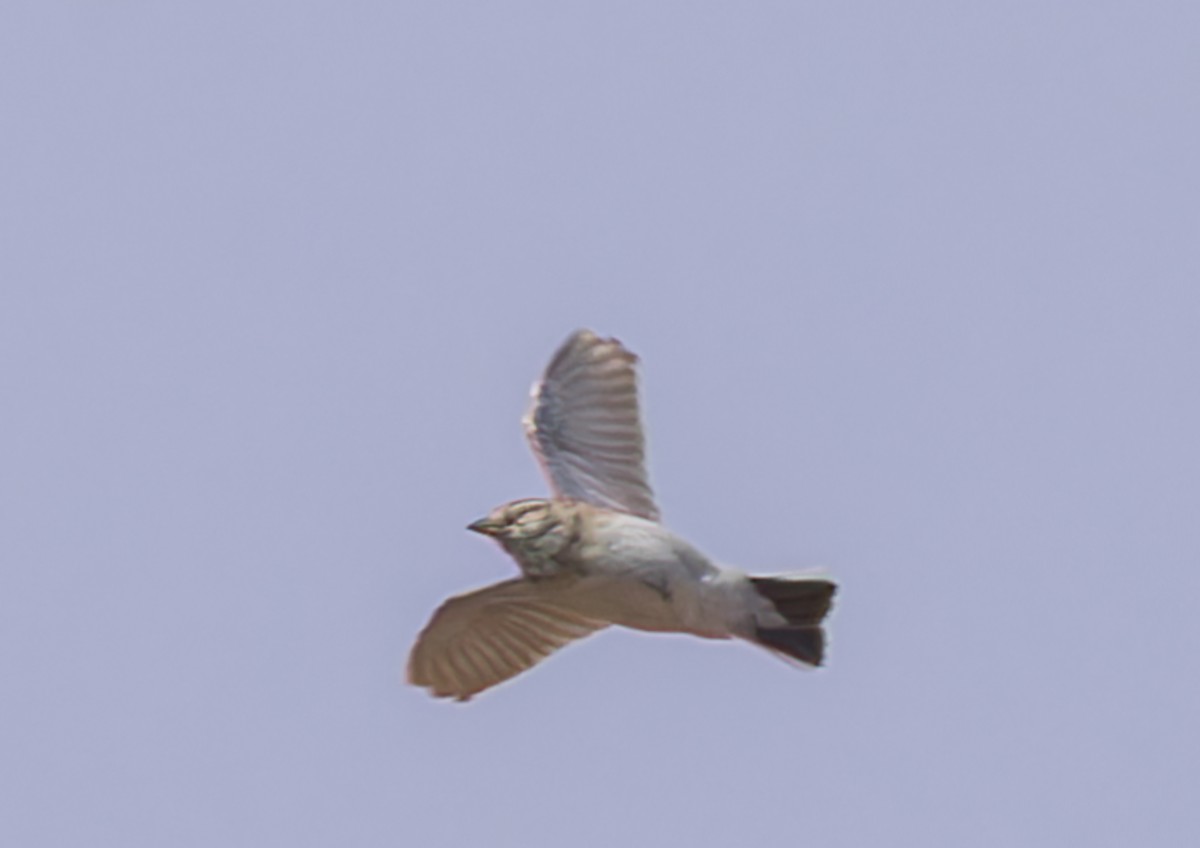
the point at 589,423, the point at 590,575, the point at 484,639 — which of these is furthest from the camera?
the point at 589,423

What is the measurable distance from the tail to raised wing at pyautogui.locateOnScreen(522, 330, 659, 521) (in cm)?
126

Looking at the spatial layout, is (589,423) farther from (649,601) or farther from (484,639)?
(649,601)

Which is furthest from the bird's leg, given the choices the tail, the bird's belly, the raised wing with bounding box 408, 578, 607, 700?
the raised wing with bounding box 408, 578, 607, 700

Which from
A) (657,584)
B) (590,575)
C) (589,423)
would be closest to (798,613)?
(657,584)

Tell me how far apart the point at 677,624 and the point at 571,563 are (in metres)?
0.66

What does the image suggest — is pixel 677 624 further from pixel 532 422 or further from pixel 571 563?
pixel 532 422

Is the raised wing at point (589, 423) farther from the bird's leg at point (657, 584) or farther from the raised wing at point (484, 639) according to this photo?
the bird's leg at point (657, 584)

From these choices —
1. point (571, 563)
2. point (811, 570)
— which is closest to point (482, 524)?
point (571, 563)

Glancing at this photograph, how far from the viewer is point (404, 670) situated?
20016mm

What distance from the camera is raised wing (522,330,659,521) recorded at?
19750mm

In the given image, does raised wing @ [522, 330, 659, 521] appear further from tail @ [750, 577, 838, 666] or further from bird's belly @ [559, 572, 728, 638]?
tail @ [750, 577, 838, 666]

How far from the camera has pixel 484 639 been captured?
1988 centimetres

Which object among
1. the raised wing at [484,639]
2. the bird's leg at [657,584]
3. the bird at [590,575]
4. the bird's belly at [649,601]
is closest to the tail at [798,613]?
the bird at [590,575]

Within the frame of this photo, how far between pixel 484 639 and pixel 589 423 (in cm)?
138
